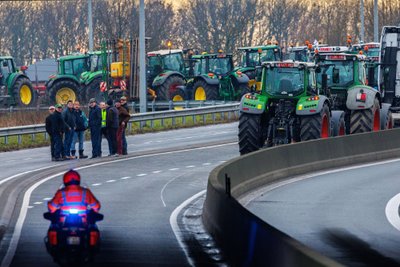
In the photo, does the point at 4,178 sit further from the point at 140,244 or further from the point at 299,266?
the point at 299,266

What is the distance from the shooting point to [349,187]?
28.2m

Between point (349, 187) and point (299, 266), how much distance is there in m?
16.5

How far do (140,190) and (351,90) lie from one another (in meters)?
11.4

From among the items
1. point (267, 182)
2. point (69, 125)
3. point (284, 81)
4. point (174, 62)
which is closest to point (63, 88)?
point (174, 62)

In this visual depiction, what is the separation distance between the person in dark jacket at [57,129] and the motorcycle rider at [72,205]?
19.7 metres

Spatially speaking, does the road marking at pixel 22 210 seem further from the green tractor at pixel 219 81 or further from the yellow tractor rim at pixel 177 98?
the yellow tractor rim at pixel 177 98

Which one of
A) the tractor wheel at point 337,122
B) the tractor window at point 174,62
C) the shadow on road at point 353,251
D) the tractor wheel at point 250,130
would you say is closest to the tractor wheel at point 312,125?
the tractor wheel at point 250,130

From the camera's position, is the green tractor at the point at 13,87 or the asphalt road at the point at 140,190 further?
the green tractor at the point at 13,87

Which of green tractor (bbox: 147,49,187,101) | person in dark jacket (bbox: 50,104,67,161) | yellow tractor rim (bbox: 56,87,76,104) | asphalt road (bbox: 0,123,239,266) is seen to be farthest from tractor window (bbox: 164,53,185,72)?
person in dark jacket (bbox: 50,104,67,161)

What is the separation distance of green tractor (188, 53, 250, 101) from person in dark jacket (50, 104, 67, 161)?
21.6m

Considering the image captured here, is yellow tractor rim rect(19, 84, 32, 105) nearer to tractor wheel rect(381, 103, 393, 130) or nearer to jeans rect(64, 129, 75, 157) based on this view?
tractor wheel rect(381, 103, 393, 130)

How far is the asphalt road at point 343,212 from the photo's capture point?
18469 mm

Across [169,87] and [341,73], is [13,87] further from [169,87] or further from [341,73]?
[341,73]

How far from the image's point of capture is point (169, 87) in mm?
56844
